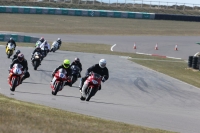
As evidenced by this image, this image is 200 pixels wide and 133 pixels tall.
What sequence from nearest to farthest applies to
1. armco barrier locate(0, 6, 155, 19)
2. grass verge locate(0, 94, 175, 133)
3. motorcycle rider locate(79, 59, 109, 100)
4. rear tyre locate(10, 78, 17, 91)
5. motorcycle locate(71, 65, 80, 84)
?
1. grass verge locate(0, 94, 175, 133)
2. motorcycle rider locate(79, 59, 109, 100)
3. rear tyre locate(10, 78, 17, 91)
4. motorcycle locate(71, 65, 80, 84)
5. armco barrier locate(0, 6, 155, 19)

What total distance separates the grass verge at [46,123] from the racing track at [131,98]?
2436 millimetres

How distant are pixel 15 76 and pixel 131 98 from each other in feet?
13.2

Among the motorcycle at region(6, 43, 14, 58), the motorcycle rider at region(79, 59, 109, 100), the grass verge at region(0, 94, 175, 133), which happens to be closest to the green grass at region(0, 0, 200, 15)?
the motorcycle at region(6, 43, 14, 58)

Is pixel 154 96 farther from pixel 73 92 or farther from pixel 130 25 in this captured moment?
pixel 130 25

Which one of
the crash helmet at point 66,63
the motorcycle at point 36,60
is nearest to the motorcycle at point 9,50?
the motorcycle at point 36,60

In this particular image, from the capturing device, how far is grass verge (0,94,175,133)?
10266 mm

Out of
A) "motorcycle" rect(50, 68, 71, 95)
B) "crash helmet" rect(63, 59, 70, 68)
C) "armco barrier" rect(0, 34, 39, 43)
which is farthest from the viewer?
"armco barrier" rect(0, 34, 39, 43)

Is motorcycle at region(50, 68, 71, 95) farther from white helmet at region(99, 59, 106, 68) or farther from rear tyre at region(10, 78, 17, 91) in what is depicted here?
white helmet at region(99, 59, 106, 68)

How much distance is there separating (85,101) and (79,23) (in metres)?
48.7

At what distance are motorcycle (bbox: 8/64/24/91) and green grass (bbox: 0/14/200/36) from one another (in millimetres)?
37366

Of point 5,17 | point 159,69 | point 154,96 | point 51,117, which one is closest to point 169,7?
point 5,17

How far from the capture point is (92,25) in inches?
2569

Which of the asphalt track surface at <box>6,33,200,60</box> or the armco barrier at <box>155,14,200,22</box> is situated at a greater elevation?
the armco barrier at <box>155,14,200,22</box>

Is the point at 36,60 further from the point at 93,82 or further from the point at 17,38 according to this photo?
the point at 17,38
